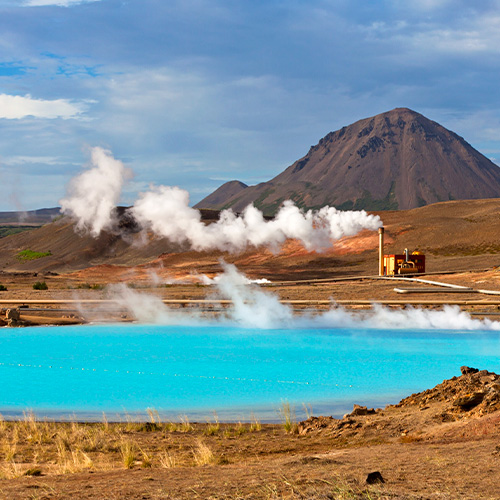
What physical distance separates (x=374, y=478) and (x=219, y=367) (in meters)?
17.0

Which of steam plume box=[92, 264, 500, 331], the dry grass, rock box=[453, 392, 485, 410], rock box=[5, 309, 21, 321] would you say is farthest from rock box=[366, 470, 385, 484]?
rock box=[5, 309, 21, 321]

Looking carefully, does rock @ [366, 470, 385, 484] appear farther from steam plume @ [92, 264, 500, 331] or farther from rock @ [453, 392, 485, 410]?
steam plume @ [92, 264, 500, 331]

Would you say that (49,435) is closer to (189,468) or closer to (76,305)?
(189,468)

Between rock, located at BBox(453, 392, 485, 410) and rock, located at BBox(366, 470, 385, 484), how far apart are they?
5256 mm

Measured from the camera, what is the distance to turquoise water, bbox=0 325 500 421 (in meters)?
17.0

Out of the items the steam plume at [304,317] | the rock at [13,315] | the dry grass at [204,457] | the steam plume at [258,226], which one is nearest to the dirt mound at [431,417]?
the dry grass at [204,457]

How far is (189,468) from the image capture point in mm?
8609

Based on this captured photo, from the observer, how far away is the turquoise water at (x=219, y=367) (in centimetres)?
1698

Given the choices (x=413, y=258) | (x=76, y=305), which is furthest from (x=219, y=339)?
(x=413, y=258)

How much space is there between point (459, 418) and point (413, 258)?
52.2 m

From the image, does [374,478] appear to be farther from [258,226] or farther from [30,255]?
[30,255]

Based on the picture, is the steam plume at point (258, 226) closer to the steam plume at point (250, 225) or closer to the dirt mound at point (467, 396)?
the steam plume at point (250, 225)

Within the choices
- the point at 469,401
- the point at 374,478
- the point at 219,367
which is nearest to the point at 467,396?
the point at 469,401

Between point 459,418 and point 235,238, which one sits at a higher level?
point 235,238
